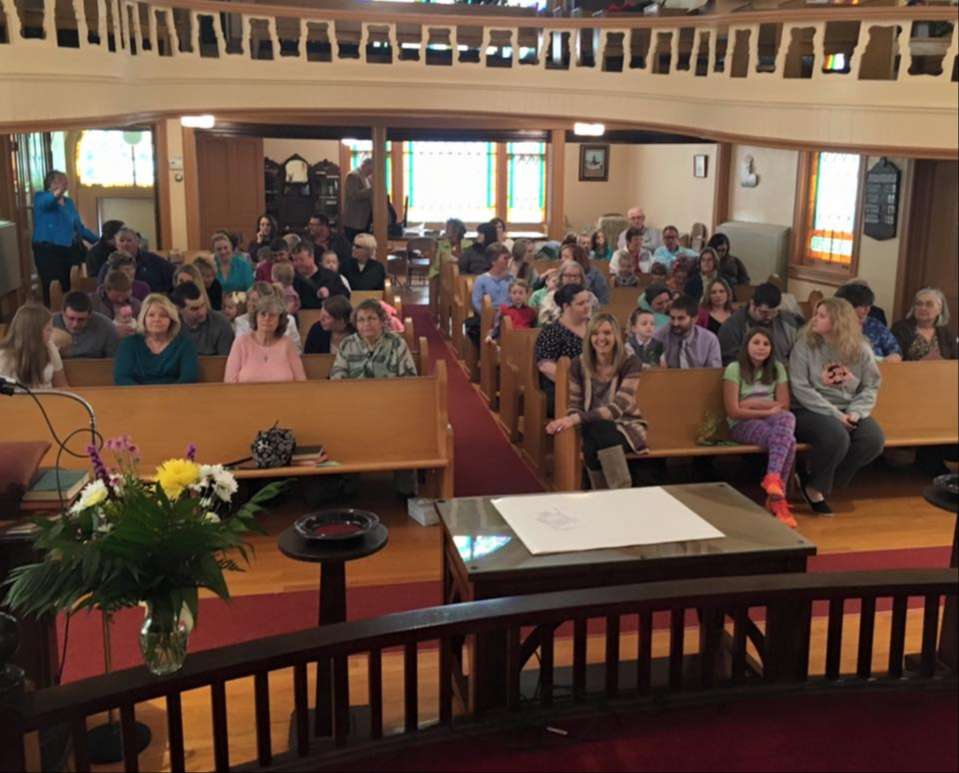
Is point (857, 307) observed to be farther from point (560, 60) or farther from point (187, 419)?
point (560, 60)

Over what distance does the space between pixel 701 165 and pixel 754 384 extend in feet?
32.1

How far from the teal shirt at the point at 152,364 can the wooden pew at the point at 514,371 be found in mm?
2043

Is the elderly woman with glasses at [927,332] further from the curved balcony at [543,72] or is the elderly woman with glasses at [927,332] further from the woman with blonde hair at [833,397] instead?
the curved balcony at [543,72]

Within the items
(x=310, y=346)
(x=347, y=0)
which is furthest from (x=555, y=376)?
(x=347, y=0)

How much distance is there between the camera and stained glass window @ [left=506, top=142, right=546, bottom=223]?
17.8 m

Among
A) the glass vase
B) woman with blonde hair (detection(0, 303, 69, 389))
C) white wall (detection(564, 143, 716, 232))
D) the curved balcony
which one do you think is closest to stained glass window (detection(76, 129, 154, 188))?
the curved balcony

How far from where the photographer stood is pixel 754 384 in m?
5.59

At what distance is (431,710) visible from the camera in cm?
354

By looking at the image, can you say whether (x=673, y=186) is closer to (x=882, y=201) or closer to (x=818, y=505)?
(x=882, y=201)

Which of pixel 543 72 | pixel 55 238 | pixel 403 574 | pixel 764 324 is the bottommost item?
pixel 403 574

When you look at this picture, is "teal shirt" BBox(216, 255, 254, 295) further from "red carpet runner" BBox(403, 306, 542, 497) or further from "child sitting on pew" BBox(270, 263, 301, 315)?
"red carpet runner" BBox(403, 306, 542, 497)

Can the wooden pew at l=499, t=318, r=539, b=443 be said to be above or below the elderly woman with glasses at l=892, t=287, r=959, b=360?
below

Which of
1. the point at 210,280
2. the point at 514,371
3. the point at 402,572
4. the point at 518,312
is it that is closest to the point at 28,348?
the point at 402,572

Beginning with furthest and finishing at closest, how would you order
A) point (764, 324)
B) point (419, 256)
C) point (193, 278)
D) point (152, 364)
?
point (419, 256) → point (193, 278) → point (764, 324) → point (152, 364)
